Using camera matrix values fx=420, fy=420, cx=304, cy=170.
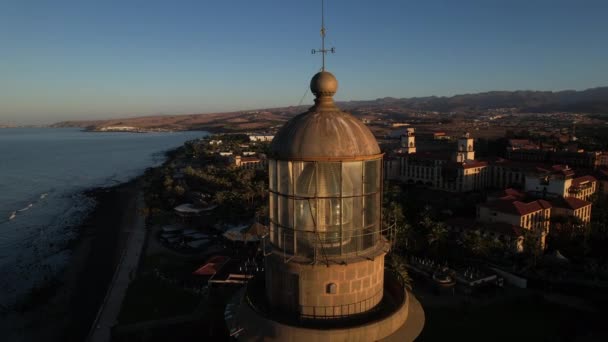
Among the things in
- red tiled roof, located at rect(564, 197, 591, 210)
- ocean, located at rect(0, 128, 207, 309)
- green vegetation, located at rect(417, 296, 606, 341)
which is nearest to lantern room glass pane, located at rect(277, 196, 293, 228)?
green vegetation, located at rect(417, 296, 606, 341)

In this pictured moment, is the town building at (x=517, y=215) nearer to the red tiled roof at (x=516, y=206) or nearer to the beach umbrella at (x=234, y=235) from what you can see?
the red tiled roof at (x=516, y=206)

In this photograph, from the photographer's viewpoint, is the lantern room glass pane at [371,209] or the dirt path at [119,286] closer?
the lantern room glass pane at [371,209]

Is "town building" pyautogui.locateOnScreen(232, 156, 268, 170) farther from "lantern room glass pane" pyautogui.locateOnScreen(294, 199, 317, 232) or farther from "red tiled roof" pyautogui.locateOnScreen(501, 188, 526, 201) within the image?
"lantern room glass pane" pyautogui.locateOnScreen(294, 199, 317, 232)

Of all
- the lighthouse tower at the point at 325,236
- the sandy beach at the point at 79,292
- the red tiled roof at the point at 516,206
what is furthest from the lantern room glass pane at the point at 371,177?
the red tiled roof at the point at 516,206

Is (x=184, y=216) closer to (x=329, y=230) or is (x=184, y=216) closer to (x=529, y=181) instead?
(x=529, y=181)

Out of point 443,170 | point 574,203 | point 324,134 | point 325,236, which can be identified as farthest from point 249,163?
point 324,134

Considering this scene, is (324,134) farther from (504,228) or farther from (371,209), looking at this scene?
(504,228)

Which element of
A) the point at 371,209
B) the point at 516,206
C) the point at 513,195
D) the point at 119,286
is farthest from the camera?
the point at 513,195
